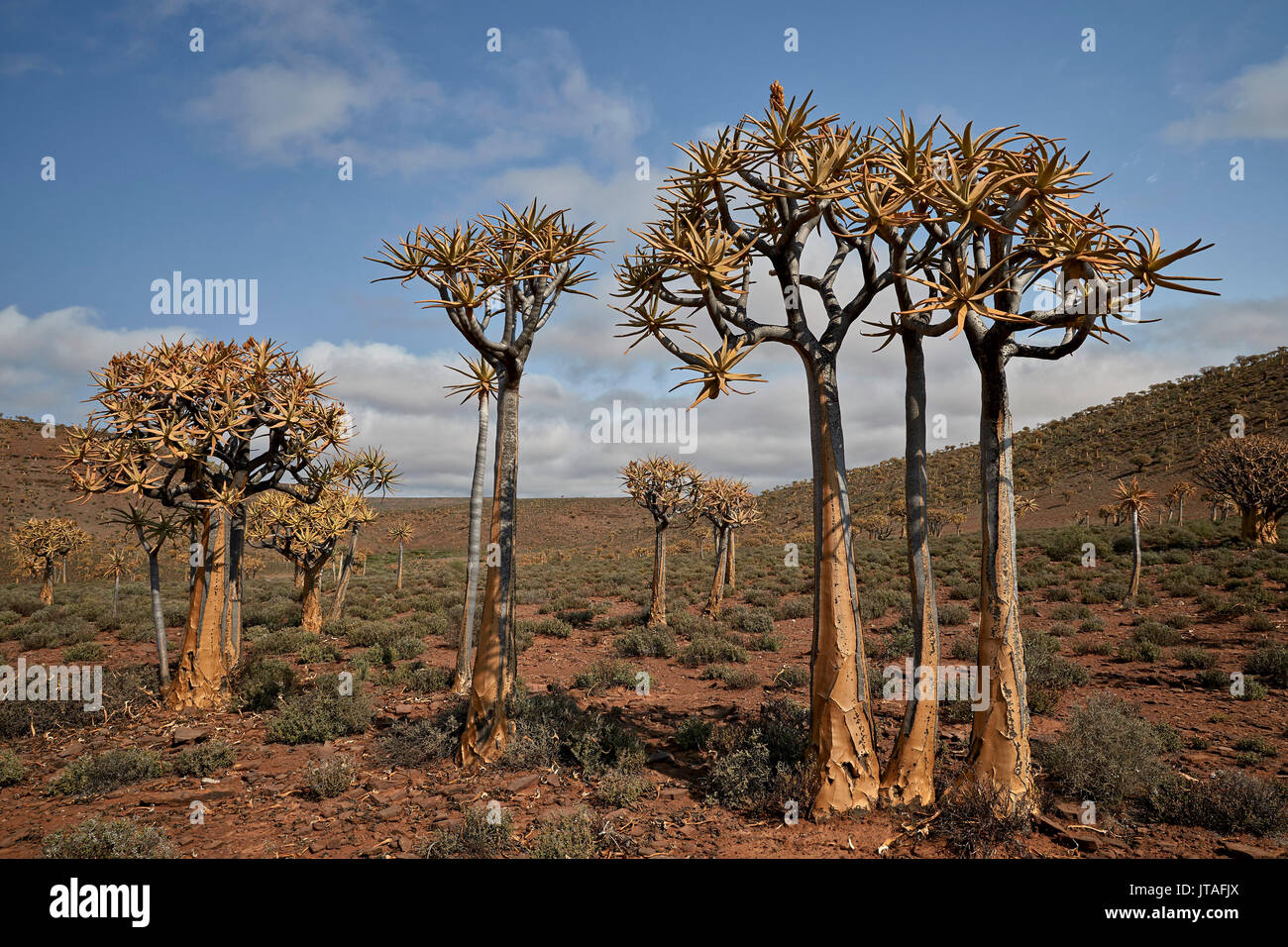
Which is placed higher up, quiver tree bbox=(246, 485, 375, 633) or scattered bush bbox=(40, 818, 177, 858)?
quiver tree bbox=(246, 485, 375, 633)

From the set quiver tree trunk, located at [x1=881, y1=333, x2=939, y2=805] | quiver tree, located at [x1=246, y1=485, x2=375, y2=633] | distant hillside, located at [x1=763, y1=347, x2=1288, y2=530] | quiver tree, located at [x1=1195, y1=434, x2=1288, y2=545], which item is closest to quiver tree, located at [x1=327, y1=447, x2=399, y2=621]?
quiver tree, located at [x1=246, y1=485, x2=375, y2=633]

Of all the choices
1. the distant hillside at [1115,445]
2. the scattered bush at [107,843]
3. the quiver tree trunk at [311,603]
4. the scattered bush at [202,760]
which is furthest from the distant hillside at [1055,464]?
the scattered bush at [107,843]

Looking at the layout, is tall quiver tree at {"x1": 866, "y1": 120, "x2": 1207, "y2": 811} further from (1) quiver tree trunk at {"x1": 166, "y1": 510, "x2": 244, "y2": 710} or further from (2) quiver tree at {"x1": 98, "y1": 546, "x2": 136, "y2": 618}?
(2) quiver tree at {"x1": 98, "y1": 546, "x2": 136, "y2": 618}

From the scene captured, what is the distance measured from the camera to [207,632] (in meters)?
10.2

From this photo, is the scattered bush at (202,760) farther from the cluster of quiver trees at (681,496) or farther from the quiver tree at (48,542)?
the quiver tree at (48,542)

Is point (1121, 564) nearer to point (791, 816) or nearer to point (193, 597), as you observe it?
point (791, 816)

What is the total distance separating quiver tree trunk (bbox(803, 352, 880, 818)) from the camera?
603cm

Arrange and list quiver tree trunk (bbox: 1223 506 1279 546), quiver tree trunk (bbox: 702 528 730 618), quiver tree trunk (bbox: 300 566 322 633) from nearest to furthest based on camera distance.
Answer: quiver tree trunk (bbox: 300 566 322 633) → quiver tree trunk (bbox: 702 528 730 618) → quiver tree trunk (bbox: 1223 506 1279 546)

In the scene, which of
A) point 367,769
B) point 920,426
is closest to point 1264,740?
point 920,426

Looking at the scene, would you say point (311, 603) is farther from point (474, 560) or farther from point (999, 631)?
point (999, 631)

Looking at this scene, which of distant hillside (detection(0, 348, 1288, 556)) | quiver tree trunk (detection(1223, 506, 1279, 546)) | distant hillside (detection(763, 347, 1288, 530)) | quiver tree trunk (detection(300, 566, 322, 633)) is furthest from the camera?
distant hillside (detection(0, 348, 1288, 556))

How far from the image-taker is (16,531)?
23.8m

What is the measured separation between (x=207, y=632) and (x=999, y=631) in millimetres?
11642

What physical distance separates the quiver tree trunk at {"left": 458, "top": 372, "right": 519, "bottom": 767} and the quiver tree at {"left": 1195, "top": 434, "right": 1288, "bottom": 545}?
30057 mm
